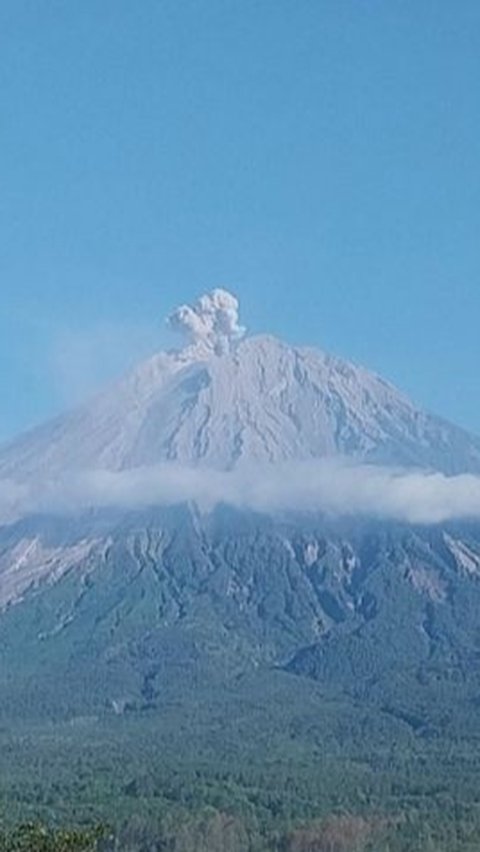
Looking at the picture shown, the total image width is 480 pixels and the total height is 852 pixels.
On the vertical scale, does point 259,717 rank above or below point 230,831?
above

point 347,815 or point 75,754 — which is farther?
point 75,754

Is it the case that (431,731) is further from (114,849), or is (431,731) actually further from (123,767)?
(114,849)

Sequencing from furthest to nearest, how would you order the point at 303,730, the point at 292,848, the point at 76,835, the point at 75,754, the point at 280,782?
the point at 303,730 → the point at 75,754 → the point at 280,782 → the point at 292,848 → the point at 76,835

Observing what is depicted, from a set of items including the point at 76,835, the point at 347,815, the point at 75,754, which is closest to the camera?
the point at 76,835

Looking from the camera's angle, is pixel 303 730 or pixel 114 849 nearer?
pixel 114 849

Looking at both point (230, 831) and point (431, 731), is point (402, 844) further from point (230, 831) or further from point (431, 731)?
point (431, 731)

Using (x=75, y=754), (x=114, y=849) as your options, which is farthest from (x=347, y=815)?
(x=75, y=754)

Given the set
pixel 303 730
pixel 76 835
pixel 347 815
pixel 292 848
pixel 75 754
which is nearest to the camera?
pixel 76 835

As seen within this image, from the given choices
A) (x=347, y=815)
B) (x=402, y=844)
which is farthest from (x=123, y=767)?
(x=402, y=844)

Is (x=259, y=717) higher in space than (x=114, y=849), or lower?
higher
